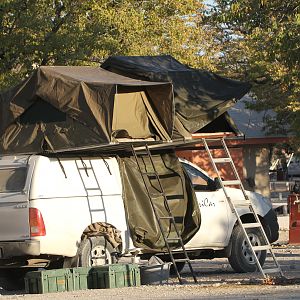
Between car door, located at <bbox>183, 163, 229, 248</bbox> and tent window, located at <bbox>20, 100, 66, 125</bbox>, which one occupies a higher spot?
tent window, located at <bbox>20, 100, 66, 125</bbox>

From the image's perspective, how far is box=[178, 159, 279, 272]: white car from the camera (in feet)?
53.5

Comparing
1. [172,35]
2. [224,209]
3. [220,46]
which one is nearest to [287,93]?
[220,46]

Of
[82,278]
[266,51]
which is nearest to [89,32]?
[266,51]

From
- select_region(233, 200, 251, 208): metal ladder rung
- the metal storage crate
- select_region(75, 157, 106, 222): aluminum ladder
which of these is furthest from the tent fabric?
the metal storage crate

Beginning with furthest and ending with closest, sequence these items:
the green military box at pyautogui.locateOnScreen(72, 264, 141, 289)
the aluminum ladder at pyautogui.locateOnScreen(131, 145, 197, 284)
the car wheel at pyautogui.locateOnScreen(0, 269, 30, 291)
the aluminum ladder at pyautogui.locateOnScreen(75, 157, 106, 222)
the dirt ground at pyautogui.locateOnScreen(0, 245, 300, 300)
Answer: the car wheel at pyautogui.locateOnScreen(0, 269, 30, 291)
the aluminum ladder at pyautogui.locateOnScreen(131, 145, 197, 284)
the aluminum ladder at pyautogui.locateOnScreen(75, 157, 106, 222)
the green military box at pyautogui.locateOnScreen(72, 264, 141, 289)
the dirt ground at pyautogui.locateOnScreen(0, 245, 300, 300)

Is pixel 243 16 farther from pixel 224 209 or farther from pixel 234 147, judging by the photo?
pixel 234 147

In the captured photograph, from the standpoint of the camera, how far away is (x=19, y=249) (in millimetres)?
14031

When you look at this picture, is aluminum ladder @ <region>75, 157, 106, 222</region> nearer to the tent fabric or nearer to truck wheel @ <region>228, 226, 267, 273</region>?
the tent fabric

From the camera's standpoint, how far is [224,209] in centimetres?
1658

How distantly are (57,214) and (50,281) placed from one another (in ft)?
3.65

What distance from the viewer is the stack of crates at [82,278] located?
13.5m

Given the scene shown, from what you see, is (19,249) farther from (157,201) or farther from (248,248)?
(248,248)

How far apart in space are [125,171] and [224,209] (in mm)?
2081

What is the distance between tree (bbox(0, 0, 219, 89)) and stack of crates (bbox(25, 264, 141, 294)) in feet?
37.6
